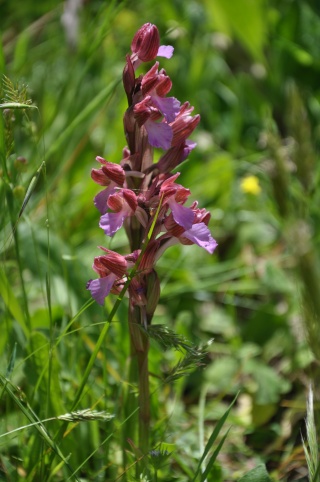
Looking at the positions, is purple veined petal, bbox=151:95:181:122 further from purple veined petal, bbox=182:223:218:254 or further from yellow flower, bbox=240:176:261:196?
yellow flower, bbox=240:176:261:196

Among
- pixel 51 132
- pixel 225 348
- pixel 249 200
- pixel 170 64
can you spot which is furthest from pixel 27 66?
pixel 225 348

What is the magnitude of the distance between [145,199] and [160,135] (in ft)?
0.43

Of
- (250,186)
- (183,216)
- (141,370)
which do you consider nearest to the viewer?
(183,216)

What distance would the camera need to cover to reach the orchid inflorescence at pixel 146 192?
1367mm

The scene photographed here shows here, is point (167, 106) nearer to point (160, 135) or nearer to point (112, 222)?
point (160, 135)

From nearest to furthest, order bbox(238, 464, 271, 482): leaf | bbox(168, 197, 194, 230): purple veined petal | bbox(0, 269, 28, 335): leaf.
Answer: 1. bbox(168, 197, 194, 230): purple veined petal
2. bbox(238, 464, 271, 482): leaf
3. bbox(0, 269, 28, 335): leaf

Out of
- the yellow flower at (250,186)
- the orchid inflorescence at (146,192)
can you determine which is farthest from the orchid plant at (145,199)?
the yellow flower at (250,186)

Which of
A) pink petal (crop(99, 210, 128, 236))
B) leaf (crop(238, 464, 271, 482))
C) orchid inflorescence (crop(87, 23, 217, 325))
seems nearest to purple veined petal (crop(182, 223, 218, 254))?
orchid inflorescence (crop(87, 23, 217, 325))

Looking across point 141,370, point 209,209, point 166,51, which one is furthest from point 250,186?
point 141,370

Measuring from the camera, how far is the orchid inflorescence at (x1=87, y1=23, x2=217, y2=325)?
137 cm

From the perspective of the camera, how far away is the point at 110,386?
1812 mm

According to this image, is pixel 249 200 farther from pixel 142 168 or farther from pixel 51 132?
pixel 142 168

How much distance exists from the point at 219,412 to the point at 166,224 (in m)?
0.78

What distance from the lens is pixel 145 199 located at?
141 centimetres
